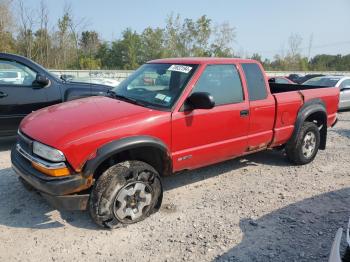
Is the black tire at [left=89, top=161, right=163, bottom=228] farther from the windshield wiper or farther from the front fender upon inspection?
A: the windshield wiper

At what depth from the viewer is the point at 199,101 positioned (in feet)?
12.8

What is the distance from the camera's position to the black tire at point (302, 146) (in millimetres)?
5617

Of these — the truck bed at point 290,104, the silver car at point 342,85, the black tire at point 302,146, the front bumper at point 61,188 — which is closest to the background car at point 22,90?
the front bumper at point 61,188

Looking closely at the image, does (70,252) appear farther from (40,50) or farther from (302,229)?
Answer: (40,50)

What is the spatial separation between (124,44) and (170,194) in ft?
155

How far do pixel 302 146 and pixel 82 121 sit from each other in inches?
150

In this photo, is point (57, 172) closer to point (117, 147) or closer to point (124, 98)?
point (117, 147)

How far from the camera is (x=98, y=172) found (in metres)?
3.71

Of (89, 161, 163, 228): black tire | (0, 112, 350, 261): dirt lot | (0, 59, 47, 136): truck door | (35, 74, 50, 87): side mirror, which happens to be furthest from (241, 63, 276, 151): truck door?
(0, 59, 47, 136): truck door

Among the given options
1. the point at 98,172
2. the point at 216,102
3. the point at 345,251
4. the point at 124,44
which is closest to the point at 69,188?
the point at 98,172

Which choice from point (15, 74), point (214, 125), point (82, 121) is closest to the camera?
point (82, 121)

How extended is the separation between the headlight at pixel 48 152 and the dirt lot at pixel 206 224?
0.85 metres

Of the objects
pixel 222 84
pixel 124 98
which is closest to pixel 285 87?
pixel 222 84

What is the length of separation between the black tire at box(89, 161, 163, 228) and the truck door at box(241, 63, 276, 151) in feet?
5.67
